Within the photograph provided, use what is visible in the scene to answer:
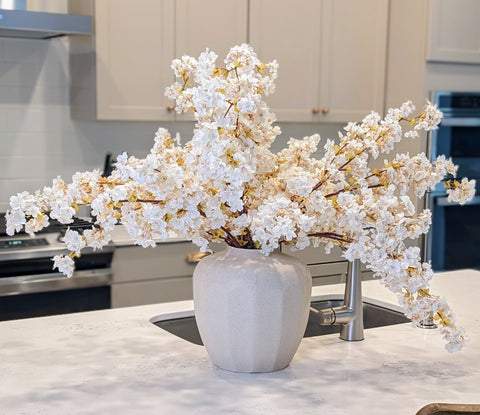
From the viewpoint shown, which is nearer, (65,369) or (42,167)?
(65,369)

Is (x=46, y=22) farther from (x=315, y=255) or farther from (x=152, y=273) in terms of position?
(x=315, y=255)

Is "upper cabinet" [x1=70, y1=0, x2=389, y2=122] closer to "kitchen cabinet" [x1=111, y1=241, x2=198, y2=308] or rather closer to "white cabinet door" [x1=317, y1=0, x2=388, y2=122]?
"white cabinet door" [x1=317, y1=0, x2=388, y2=122]

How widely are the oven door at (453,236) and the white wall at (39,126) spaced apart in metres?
1.77

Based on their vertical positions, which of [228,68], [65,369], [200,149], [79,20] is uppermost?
[79,20]

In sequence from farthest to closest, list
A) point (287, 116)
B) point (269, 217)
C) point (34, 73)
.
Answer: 1. point (287, 116)
2. point (34, 73)
3. point (269, 217)

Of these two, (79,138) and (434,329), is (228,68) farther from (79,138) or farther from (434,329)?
(79,138)

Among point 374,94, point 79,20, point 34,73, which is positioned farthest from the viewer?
point 374,94

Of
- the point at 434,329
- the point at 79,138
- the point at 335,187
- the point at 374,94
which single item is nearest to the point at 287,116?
the point at 374,94

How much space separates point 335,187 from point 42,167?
8.30 feet

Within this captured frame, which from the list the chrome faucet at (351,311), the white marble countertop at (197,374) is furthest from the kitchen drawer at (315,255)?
the white marble countertop at (197,374)

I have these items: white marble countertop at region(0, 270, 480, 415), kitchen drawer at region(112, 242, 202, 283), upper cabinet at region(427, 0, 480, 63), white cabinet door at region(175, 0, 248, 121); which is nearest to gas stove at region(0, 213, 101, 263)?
kitchen drawer at region(112, 242, 202, 283)

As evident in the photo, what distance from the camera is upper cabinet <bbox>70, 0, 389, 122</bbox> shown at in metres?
3.59

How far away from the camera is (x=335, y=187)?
5.24 ft

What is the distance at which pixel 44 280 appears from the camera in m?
3.25
